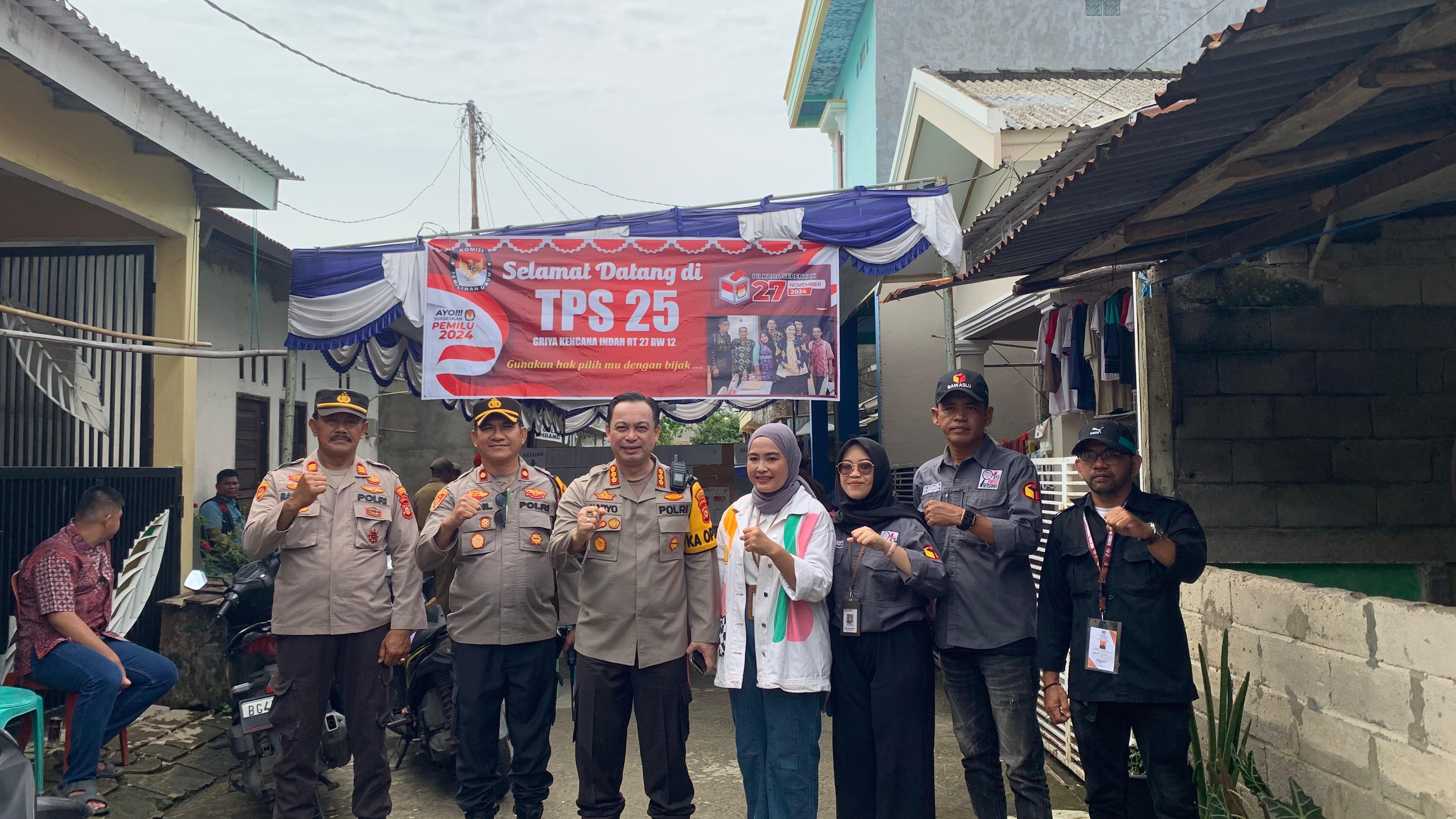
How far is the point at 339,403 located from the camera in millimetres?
4016

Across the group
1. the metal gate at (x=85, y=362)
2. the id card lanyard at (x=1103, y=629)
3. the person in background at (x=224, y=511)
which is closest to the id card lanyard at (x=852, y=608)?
the id card lanyard at (x=1103, y=629)

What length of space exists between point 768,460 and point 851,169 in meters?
16.8

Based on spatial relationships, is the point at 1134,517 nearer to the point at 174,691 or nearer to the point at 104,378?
the point at 174,691

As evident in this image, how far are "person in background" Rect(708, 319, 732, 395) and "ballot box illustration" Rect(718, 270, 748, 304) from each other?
182mm

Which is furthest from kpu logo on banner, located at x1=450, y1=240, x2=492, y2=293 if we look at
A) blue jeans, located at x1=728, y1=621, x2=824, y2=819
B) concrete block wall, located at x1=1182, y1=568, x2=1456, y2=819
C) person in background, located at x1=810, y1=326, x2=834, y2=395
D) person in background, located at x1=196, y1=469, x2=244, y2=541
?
concrete block wall, located at x1=1182, y1=568, x2=1456, y2=819

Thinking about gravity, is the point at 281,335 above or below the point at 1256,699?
above

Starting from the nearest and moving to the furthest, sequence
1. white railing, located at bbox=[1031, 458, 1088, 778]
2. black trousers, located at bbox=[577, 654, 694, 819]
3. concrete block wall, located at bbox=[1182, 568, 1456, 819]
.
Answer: concrete block wall, located at bbox=[1182, 568, 1456, 819] → black trousers, located at bbox=[577, 654, 694, 819] → white railing, located at bbox=[1031, 458, 1088, 778]

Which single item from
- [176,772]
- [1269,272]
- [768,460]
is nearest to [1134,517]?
[768,460]

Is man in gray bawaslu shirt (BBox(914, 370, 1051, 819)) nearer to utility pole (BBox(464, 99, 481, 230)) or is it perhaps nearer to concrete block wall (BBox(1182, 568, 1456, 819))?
concrete block wall (BBox(1182, 568, 1456, 819))

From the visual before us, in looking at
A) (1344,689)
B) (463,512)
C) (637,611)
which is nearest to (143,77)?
(463,512)

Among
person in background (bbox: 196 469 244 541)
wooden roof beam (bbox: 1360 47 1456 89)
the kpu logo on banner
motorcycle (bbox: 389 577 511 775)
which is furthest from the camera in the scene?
person in background (bbox: 196 469 244 541)

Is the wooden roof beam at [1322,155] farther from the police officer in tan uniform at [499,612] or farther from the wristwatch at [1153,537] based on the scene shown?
the police officer in tan uniform at [499,612]

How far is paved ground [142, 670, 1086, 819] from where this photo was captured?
14.8ft

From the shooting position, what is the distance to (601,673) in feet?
12.0
